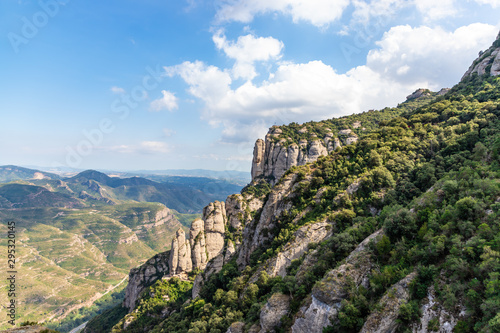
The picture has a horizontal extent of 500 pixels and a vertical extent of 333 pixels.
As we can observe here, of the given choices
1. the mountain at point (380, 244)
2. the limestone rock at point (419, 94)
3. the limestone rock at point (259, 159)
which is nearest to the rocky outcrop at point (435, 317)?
the mountain at point (380, 244)

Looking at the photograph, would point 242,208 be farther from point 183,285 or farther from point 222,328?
point 222,328

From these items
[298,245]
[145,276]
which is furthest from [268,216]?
[145,276]

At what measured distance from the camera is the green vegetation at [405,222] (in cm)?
1773

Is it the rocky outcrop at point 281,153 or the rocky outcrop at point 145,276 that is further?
the rocky outcrop at point 281,153

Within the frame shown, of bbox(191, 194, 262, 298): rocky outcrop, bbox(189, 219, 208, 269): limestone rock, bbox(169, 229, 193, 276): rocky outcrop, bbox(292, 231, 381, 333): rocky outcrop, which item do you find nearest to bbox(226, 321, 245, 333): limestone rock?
bbox(292, 231, 381, 333): rocky outcrop

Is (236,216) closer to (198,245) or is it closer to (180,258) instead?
(198,245)

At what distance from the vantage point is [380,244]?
25.3 m

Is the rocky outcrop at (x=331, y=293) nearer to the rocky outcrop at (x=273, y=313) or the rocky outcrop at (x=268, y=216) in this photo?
the rocky outcrop at (x=273, y=313)

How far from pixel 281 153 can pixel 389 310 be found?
4089 inches

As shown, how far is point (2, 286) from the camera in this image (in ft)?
637

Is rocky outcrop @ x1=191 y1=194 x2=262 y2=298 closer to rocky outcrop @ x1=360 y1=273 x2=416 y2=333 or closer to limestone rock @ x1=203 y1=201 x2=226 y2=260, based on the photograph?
limestone rock @ x1=203 y1=201 x2=226 y2=260

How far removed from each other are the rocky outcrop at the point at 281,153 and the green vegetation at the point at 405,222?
194 feet

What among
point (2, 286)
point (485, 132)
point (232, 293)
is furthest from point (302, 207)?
point (2, 286)

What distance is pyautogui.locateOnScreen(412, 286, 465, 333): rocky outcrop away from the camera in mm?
15898
